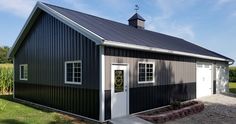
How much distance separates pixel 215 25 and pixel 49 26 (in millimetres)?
13870

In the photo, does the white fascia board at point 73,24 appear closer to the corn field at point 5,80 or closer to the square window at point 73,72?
the square window at point 73,72

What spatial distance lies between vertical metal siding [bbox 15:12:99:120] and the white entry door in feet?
2.15

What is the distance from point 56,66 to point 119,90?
11.5 feet

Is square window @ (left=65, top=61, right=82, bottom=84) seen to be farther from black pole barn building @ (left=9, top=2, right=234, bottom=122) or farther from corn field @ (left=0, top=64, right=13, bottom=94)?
corn field @ (left=0, top=64, right=13, bottom=94)

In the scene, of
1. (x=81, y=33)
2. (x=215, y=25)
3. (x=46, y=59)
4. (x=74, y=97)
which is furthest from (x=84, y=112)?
(x=215, y=25)

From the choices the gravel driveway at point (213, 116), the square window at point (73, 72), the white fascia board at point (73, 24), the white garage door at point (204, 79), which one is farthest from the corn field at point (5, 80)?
the white garage door at point (204, 79)

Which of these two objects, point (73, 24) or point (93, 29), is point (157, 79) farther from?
point (73, 24)

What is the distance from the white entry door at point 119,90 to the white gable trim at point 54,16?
4.58ft

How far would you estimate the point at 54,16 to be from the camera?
10.7 metres

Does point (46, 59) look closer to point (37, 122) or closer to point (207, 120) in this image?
point (37, 122)

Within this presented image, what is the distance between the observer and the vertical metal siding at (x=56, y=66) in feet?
29.0

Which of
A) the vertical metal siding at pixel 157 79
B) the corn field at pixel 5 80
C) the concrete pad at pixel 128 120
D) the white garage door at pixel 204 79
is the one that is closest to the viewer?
the concrete pad at pixel 128 120

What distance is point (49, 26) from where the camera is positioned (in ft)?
37.8

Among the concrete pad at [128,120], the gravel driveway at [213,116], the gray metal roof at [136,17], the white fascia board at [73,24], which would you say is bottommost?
the gravel driveway at [213,116]
